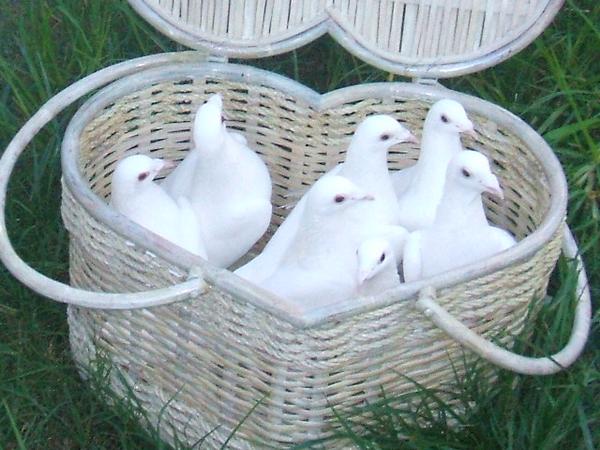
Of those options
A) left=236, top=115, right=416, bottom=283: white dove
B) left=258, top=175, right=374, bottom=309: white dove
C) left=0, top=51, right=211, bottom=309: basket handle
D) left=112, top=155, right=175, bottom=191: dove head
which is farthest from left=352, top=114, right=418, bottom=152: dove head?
left=0, top=51, right=211, bottom=309: basket handle

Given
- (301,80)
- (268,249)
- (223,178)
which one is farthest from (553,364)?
(301,80)

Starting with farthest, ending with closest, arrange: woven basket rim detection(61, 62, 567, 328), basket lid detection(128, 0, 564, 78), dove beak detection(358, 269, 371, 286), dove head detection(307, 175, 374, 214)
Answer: basket lid detection(128, 0, 564, 78) → dove head detection(307, 175, 374, 214) → dove beak detection(358, 269, 371, 286) → woven basket rim detection(61, 62, 567, 328)

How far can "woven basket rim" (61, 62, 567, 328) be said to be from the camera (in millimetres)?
1407

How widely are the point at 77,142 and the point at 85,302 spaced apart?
33 cm

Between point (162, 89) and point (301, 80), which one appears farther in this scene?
point (301, 80)

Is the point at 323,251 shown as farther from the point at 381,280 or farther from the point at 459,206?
the point at 459,206

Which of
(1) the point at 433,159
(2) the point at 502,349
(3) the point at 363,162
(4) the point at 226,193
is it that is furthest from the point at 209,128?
(2) the point at 502,349

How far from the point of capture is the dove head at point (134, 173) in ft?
5.62

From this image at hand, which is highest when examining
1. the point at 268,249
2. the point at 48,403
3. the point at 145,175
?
the point at 145,175

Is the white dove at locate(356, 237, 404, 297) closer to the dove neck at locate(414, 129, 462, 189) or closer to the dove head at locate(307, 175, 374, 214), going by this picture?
the dove head at locate(307, 175, 374, 214)

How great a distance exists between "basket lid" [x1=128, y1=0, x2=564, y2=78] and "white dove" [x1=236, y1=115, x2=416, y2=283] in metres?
0.17

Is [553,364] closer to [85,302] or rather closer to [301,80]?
[85,302]

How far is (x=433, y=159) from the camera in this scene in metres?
1.84

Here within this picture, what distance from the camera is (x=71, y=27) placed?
2320 mm
